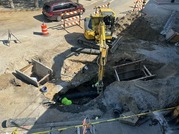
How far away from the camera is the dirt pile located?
2067 cm

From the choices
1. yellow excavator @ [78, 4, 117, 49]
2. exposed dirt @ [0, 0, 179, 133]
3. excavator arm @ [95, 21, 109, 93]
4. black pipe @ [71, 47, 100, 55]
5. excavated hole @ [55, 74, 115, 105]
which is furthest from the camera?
yellow excavator @ [78, 4, 117, 49]

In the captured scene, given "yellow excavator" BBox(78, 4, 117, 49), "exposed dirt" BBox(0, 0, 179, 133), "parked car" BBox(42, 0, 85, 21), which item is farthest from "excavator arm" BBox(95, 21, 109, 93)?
"parked car" BBox(42, 0, 85, 21)

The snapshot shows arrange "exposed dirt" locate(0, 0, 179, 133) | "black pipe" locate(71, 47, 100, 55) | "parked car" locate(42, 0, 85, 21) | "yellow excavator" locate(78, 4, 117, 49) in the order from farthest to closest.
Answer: "parked car" locate(42, 0, 85, 21)
"yellow excavator" locate(78, 4, 117, 49)
"black pipe" locate(71, 47, 100, 55)
"exposed dirt" locate(0, 0, 179, 133)

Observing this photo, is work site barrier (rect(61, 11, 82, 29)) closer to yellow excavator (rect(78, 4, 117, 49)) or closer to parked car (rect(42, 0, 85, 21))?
parked car (rect(42, 0, 85, 21))

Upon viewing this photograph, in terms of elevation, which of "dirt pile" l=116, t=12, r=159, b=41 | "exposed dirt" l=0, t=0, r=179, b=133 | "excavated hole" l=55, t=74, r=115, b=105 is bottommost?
"excavated hole" l=55, t=74, r=115, b=105

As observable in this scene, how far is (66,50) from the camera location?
61.3ft

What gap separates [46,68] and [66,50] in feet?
9.81

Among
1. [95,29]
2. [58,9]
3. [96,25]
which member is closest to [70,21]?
[58,9]

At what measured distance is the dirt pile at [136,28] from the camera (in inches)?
814

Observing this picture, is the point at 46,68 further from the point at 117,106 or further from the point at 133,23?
the point at 133,23

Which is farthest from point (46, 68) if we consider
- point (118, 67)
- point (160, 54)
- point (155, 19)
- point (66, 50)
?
point (155, 19)

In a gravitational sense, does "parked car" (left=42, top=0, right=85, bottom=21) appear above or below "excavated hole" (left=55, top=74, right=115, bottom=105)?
above

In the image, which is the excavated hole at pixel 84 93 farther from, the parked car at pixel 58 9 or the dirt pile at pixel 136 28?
the parked car at pixel 58 9

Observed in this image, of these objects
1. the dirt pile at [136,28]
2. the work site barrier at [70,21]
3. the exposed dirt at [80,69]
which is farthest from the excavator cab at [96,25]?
the work site barrier at [70,21]
